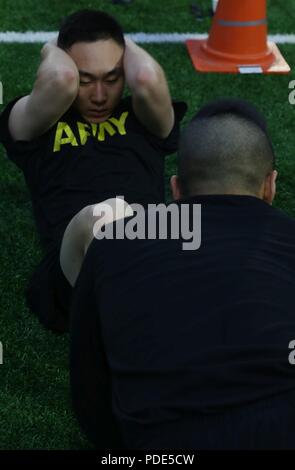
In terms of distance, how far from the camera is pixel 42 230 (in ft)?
12.3

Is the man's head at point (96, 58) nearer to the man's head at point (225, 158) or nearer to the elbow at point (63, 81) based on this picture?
the elbow at point (63, 81)

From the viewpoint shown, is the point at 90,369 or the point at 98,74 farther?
the point at 98,74

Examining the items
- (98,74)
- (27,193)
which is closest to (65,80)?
(98,74)

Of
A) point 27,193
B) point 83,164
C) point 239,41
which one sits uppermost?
point 83,164

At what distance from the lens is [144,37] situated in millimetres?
6293

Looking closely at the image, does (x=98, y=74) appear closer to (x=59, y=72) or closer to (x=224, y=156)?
(x=59, y=72)

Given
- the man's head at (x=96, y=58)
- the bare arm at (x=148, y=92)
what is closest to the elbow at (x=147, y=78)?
the bare arm at (x=148, y=92)

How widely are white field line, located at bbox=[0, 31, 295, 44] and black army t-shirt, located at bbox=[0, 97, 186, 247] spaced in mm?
2410

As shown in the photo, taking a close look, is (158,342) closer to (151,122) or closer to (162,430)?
(162,430)

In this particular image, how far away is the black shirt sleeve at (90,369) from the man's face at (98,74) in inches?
59.6

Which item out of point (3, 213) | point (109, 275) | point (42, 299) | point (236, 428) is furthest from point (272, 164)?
point (3, 213)

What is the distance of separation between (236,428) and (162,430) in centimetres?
19

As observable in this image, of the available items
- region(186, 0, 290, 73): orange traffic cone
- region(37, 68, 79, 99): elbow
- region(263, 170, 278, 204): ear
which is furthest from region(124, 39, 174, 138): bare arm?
region(186, 0, 290, 73): orange traffic cone

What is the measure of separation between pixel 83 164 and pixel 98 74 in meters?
0.42
